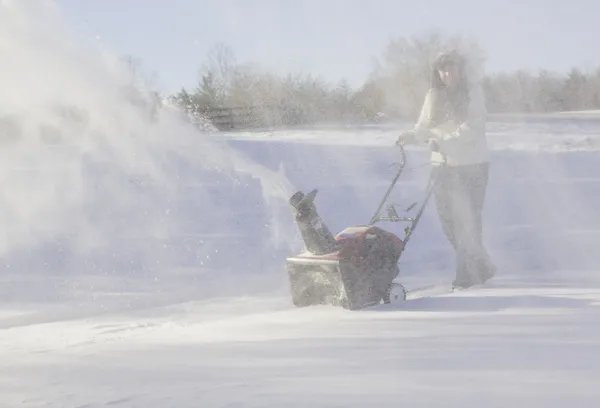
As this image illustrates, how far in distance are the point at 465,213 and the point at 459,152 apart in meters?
0.48

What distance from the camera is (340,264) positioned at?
5.64m

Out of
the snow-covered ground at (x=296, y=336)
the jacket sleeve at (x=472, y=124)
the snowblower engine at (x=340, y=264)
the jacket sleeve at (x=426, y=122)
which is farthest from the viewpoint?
the jacket sleeve at (x=426, y=122)

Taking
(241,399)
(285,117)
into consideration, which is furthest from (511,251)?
(285,117)

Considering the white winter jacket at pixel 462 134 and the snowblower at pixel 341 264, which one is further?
the white winter jacket at pixel 462 134

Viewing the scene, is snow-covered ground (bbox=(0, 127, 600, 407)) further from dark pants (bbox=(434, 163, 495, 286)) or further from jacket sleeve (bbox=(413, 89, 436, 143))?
jacket sleeve (bbox=(413, 89, 436, 143))

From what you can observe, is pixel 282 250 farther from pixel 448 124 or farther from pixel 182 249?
pixel 448 124

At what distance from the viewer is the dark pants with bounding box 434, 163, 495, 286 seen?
22.4 ft

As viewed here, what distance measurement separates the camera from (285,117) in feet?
57.8

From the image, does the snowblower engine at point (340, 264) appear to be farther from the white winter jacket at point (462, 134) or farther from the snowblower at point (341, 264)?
the white winter jacket at point (462, 134)

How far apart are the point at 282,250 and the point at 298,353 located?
539cm

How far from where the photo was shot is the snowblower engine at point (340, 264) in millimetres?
5699

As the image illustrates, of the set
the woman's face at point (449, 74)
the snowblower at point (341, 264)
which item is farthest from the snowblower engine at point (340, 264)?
the woman's face at point (449, 74)

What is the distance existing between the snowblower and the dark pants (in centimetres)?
101

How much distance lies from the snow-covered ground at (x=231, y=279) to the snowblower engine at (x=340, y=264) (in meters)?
0.18
